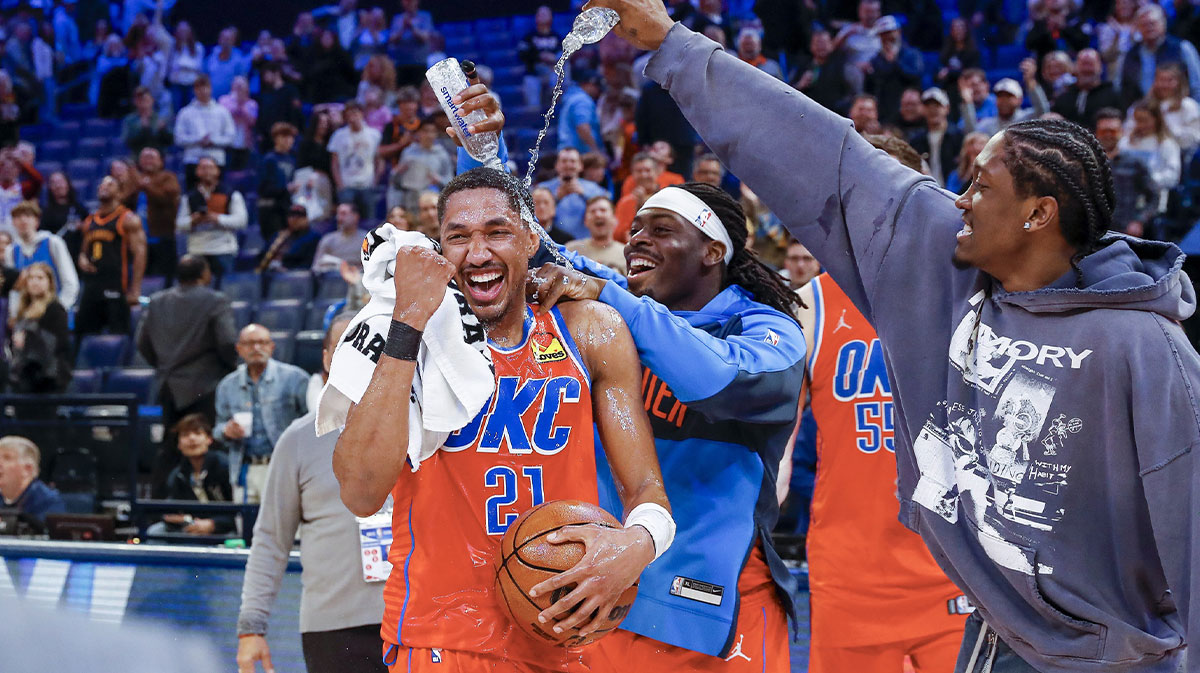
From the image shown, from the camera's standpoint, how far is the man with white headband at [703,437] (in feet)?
10.9

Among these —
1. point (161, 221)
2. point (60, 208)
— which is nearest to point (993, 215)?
point (161, 221)

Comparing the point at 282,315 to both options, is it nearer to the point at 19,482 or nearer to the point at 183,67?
the point at 19,482

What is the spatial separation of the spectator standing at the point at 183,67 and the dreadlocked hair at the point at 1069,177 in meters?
15.2

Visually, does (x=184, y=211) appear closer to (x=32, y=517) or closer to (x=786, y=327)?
(x=32, y=517)

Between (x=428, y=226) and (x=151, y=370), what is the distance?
331 cm

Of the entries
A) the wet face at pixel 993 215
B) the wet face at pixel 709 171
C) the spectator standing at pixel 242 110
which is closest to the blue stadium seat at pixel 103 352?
the spectator standing at pixel 242 110

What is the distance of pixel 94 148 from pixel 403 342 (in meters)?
15.5

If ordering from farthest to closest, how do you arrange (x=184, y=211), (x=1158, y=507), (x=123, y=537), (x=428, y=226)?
(x=184, y=211) → (x=428, y=226) → (x=123, y=537) → (x=1158, y=507)

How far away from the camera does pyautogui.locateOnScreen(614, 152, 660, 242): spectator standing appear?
9.02 metres

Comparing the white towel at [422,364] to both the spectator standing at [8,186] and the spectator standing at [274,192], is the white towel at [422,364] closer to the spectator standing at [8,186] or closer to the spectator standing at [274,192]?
the spectator standing at [274,192]

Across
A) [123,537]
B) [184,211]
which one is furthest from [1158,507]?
[184,211]

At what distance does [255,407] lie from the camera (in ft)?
26.1

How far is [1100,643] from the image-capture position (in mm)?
2332

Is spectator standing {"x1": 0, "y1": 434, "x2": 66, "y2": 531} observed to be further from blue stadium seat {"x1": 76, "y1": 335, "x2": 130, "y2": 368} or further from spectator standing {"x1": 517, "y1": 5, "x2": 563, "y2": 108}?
spectator standing {"x1": 517, "y1": 5, "x2": 563, "y2": 108}
